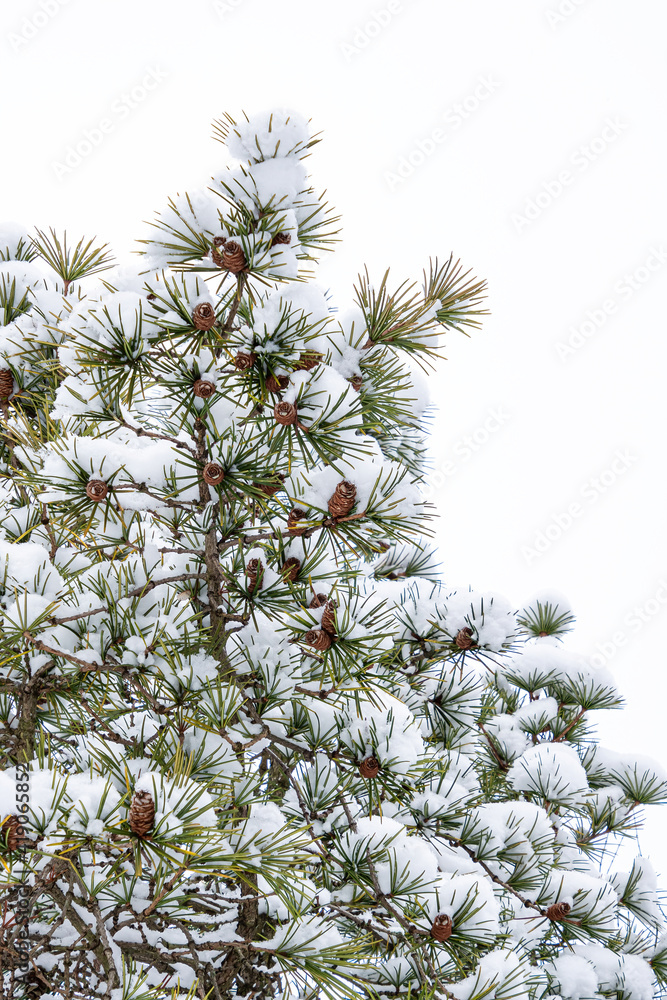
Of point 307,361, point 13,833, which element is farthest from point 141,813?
point 307,361

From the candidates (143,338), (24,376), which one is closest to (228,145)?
(143,338)

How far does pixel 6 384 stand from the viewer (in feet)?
5.12

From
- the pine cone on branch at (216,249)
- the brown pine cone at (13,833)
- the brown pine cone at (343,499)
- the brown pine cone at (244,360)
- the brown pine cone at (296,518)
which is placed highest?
the pine cone on branch at (216,249)

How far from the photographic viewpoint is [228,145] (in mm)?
1264

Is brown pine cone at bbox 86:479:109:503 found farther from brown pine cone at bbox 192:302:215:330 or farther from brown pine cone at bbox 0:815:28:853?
brown pine cone at bbox 0:815:28:853

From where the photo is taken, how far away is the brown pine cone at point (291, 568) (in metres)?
1.25

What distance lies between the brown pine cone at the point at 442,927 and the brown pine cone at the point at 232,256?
1.05m

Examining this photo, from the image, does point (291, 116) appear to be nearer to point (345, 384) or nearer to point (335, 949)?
point (345, 384)

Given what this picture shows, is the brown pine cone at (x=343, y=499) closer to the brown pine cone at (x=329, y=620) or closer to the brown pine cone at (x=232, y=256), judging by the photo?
the brown pine cone at (x=329, y=620)

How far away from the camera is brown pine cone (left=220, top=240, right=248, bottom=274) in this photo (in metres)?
1.22

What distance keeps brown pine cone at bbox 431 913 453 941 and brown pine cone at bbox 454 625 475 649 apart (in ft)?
1.38

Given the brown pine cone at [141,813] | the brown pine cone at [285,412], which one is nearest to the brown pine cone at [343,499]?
the brown pine cone at [285,412]

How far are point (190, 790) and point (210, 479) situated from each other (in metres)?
0.46

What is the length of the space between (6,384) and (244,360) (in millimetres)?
613
